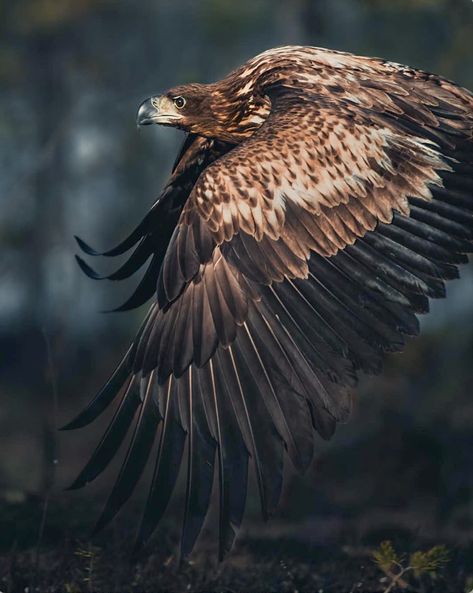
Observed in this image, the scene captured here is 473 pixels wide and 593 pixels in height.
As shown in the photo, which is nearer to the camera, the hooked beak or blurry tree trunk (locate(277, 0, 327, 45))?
the hooked beak

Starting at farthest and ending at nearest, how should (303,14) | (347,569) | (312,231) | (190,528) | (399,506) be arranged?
(303,14)
(399,506)
(347,569)
(312,231)
(190,528)

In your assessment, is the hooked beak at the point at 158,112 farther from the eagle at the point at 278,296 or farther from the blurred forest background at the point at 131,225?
the blurred forest background at the point at 131,225

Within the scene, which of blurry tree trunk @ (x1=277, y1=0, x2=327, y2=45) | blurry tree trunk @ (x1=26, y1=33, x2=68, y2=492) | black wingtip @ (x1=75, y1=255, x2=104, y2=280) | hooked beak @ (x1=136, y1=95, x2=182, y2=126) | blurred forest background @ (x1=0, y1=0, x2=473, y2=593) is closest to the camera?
black wingtip @ (x1=75, y1=255, x2=104, y2=280)

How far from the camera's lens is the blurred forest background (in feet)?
27.4

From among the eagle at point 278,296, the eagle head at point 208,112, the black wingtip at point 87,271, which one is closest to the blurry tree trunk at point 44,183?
the eagle head at point 208,112

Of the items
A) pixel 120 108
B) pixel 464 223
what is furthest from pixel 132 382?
pixel 120 108

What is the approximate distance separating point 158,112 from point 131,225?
3980mm

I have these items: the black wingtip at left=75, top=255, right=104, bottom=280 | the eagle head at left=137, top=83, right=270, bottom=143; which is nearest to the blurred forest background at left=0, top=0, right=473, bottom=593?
the black wingtip at left=75, top=255, right=104, bottom=280

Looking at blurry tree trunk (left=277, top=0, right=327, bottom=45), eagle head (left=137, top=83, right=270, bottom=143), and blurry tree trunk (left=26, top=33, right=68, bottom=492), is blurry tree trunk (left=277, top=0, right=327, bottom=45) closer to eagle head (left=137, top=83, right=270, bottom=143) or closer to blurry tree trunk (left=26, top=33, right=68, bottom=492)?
blurry tree trunk (left=26, top=33, right=68, bottom=492)

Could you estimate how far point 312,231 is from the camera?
4336 mm

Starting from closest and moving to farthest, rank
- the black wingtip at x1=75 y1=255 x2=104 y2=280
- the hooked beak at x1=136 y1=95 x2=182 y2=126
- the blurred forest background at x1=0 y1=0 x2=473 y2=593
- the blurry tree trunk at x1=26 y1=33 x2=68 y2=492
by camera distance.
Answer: the black wingtip at x1=75 y1=255 x2=104 y2=280 → the hooked beak at x1=136 y1=95 x2=182 y2=126 → the blurred forest background at x1=0 y1=0 x2=473 y2=593 → the blurry tree trunk at x1=26 y1=33 x2=68 y2=492

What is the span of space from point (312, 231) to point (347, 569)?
7.47 ft

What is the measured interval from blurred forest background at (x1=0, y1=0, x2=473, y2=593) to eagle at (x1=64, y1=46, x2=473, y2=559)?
313 cm

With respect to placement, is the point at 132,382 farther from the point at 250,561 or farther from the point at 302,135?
the point at 250,561
